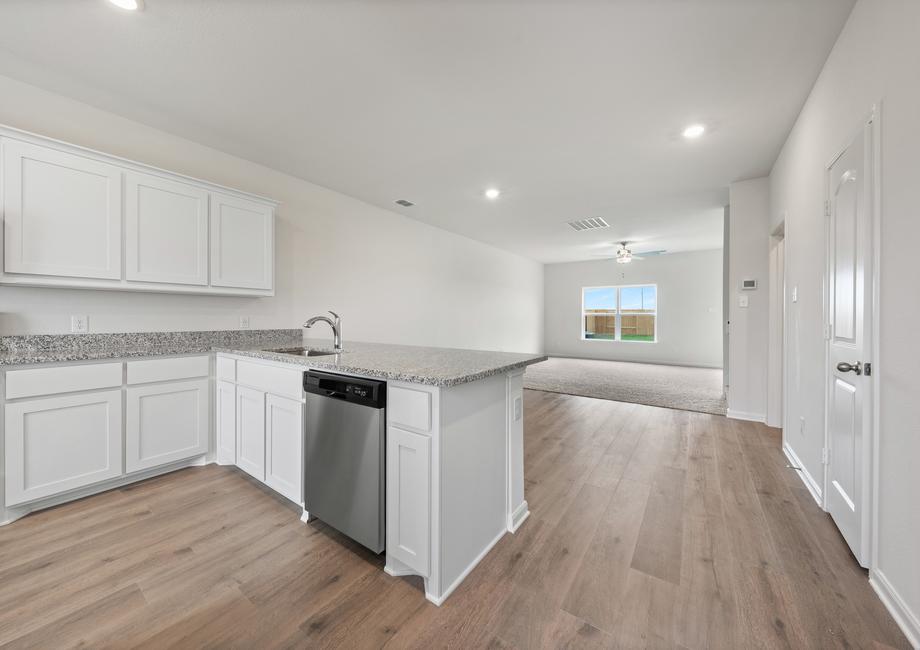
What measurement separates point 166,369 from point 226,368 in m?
0.37

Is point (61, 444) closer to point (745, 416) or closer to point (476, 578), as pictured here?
point (476, 578)

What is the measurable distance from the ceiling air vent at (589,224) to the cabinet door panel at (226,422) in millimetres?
5063

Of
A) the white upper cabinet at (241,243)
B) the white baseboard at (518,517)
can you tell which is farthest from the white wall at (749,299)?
the white upper cabinet at (241,243)

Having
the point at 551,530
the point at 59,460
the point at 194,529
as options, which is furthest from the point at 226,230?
the point at 551,530

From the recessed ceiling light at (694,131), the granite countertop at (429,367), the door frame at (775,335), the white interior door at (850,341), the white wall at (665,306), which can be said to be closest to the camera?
the granite countertop at (429,367)

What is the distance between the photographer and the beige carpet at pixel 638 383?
4.84 m

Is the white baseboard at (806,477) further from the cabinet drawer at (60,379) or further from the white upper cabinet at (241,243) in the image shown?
the cabinet drawer at (60,379)

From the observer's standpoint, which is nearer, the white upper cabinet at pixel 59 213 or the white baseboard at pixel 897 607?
the white baseboard at pixel 897 607

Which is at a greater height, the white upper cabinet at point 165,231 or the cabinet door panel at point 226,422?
the white upper cabinet at point 165,231

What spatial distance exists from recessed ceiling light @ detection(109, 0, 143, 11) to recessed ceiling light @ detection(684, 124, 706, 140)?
3512 millimetres

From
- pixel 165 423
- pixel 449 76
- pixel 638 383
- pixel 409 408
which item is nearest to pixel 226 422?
pixel 165 423

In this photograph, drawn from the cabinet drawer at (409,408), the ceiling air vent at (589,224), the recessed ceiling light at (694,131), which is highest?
the ceiling air vent at (589,224)

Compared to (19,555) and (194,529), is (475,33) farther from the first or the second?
(19,555)

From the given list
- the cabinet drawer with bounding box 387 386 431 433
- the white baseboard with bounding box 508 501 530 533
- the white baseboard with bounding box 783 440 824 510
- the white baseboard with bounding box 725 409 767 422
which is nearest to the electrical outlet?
the cabinet drawer with bounding box 387 386 431 433
